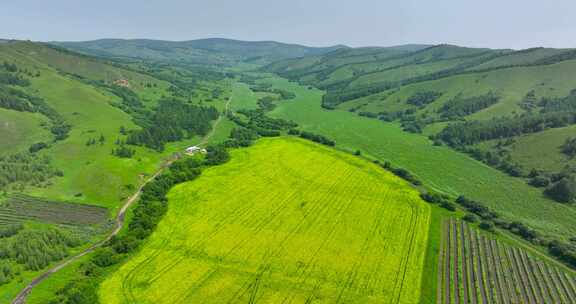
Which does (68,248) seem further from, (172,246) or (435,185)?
(435,185)

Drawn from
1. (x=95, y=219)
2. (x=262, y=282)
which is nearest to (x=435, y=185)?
Result: (x=262, y=282)

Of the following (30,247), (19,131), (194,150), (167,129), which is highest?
(167,129)

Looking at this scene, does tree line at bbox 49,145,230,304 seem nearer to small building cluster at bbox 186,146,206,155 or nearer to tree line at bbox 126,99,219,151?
small building cluster at bbox 186,146,206,155

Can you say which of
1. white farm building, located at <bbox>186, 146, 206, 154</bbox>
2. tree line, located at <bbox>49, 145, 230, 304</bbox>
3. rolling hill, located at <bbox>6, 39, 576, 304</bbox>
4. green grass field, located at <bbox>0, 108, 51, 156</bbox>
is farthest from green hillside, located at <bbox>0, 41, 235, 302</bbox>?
tree line, located at <bbox>49, 145, 230, 304</bbox>

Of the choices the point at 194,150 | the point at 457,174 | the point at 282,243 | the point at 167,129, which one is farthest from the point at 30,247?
the point at 457,174

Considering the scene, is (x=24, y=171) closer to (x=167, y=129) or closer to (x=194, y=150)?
(x=194, y=150)

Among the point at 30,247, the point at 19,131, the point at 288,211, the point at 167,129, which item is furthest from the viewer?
the point at 167,129

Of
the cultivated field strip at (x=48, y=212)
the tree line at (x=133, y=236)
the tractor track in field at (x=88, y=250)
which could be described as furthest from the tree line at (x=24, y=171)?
the tree line at (x=133, y=236)
